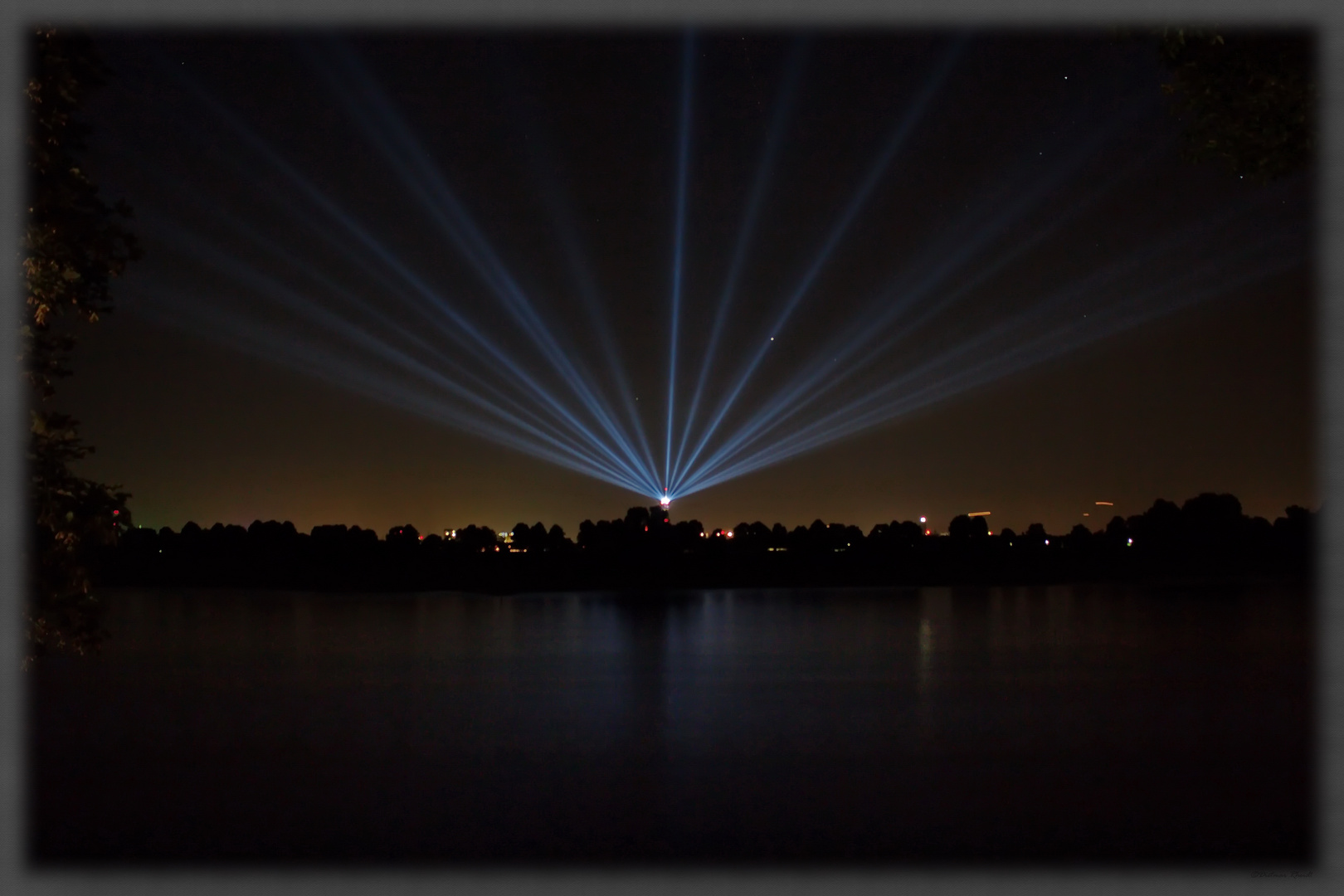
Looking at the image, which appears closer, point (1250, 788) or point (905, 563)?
point (1250, 788)

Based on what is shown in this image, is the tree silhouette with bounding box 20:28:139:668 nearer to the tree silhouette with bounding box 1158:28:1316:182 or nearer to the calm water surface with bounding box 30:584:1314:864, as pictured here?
the calm water surface with bounding box 30:584:1314:864

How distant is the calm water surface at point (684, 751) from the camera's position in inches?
291

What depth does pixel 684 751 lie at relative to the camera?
407 inches

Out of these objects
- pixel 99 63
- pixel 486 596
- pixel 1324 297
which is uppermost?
pixel 99 63

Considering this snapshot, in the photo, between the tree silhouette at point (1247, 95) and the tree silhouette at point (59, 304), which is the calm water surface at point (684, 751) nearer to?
the tree silhouette at point (59, 304)

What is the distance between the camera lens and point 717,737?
10.9 m

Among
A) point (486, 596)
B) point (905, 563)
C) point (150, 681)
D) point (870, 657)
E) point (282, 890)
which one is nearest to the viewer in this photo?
point (282, 890)

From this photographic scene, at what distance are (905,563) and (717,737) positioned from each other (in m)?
49.7

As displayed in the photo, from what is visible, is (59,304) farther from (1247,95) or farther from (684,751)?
(1247,95)

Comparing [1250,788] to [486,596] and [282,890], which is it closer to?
[282,890]

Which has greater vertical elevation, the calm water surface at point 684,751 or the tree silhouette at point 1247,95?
the tree silhouette at point 1247,95

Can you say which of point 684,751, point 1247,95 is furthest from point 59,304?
point 1247,95

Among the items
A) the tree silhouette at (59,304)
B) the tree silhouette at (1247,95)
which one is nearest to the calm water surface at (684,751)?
the tree silhouette at (59,304)

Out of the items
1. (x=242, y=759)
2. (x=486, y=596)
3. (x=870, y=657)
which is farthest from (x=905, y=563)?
(x=242, y=759)
